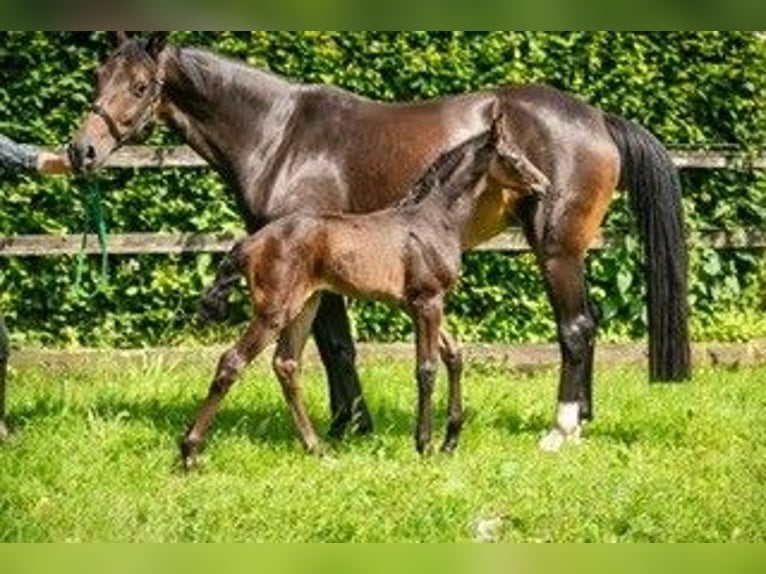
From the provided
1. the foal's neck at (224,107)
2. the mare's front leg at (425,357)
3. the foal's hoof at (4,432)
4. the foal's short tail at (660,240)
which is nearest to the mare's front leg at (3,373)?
the foal's hoof at (4,432)

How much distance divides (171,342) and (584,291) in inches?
135

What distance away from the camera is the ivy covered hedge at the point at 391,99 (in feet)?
27.1

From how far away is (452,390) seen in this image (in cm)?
605

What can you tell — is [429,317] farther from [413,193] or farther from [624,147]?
[624,147]

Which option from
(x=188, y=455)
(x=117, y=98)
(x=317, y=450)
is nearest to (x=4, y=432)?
(x=188, y=455)

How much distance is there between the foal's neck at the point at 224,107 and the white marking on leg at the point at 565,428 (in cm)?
210

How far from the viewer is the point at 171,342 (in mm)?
8578

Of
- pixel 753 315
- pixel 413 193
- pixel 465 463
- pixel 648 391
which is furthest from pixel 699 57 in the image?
pixel 465 463

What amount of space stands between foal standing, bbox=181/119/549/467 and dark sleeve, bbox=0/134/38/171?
1.28 metres

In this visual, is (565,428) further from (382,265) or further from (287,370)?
(287,370)

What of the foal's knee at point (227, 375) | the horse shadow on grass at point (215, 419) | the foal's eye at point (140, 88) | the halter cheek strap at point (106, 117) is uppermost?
Answer: the foal's eye at point (140, 88)

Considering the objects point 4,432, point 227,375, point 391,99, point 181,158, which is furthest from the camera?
point 391,99

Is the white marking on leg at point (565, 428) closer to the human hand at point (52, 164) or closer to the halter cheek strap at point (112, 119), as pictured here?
the halter cheek strap at point (112, 119)

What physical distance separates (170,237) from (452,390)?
307 centimetres
